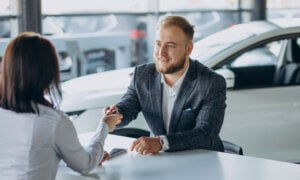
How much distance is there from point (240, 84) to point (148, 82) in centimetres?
195

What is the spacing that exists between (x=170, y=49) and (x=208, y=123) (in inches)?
17.0

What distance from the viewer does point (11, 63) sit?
236 cm

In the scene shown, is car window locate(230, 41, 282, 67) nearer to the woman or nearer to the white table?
the white table

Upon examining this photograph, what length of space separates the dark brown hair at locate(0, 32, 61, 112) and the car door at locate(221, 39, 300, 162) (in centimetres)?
293

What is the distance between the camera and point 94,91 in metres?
5.27

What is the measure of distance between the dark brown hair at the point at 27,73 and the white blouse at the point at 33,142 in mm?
45

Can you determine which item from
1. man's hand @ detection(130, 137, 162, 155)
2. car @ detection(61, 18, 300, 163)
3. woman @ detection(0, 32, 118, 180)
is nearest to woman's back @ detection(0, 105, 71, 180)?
woman @ detection(0, 32, 118, 180)

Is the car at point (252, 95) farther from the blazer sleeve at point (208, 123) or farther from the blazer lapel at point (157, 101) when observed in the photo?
the blazer sleeve at point (208, 123)

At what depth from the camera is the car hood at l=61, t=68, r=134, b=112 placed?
5.09 metres

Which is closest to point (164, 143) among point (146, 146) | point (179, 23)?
point (146, 146)

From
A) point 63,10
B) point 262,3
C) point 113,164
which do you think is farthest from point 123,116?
point 262,3

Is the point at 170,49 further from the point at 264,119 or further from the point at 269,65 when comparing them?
the point at 269,65

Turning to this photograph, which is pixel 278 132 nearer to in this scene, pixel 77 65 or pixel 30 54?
pixel 30 54

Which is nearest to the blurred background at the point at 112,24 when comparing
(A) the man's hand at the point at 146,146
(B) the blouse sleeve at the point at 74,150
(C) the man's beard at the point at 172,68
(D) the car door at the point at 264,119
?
(D) the car door at the point at 264,119
